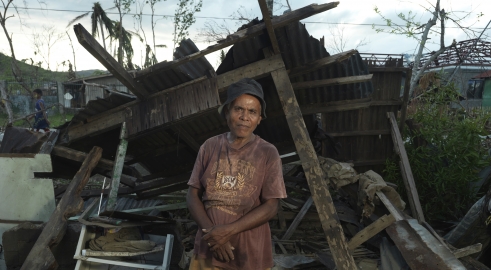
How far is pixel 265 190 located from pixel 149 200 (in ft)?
19.4

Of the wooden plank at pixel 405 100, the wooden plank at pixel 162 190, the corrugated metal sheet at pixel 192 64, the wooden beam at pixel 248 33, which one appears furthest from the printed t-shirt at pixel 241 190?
the wooden plank at pixel 405 100

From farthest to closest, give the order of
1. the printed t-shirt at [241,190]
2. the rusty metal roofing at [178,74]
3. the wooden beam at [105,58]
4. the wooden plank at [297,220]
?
the wooden plank at [297,220] → the rusty metal roofing at [178,74] → the wooden beam at [105,58] → the printed t-shirt at [241,190]

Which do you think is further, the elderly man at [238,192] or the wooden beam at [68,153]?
the wooden beam at [68,153]

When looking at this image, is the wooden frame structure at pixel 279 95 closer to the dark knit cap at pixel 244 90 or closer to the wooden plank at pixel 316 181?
the wooden plank at pixel 316 181

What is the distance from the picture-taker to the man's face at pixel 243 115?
2273 millimetres

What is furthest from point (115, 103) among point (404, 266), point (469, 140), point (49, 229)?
point (469, 140)

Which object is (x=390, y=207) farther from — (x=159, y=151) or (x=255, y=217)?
(x=159, y=151)

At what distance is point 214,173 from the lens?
2.24m

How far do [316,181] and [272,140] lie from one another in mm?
2720

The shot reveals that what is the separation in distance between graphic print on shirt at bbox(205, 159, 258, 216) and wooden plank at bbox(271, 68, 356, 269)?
1.78 meters

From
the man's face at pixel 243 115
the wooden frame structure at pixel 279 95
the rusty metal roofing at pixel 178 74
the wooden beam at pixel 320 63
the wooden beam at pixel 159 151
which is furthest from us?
the wooden beam at pixel 159 151

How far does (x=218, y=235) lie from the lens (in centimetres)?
204

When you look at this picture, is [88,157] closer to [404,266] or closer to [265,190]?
[265,190]

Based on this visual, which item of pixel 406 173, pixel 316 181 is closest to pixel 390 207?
pixel 316 181
